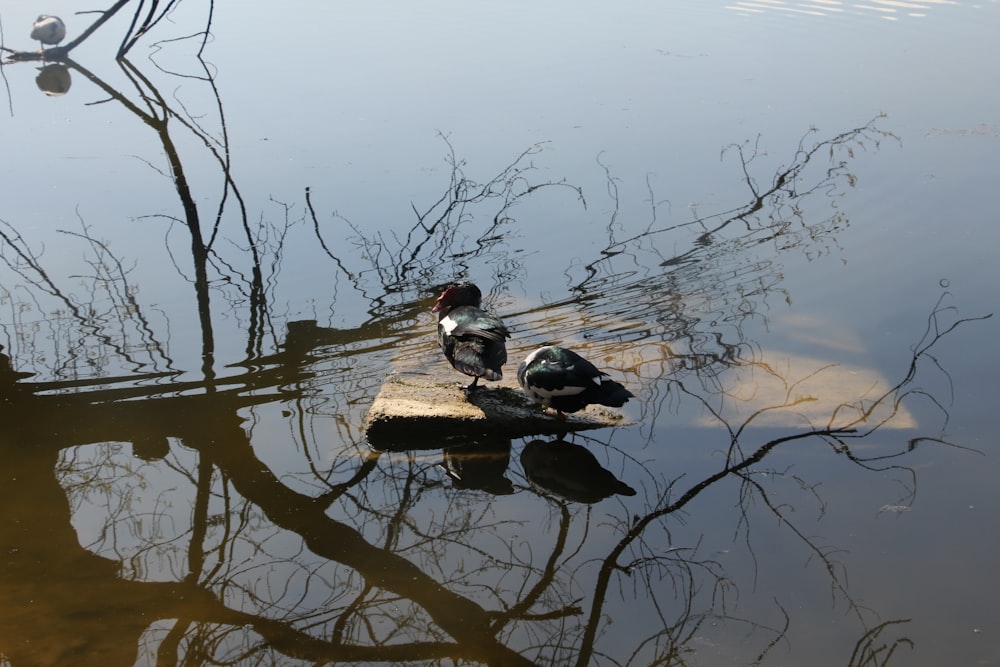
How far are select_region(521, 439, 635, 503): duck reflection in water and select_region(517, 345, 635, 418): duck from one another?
0.67ft

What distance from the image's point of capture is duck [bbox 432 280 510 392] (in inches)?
183

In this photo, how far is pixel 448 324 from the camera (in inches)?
195

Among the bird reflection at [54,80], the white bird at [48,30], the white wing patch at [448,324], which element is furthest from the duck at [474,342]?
the white bird at [48,30]

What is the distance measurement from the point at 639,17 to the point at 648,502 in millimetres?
11412

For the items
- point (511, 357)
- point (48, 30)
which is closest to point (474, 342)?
point (511, 357)

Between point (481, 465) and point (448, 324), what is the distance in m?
0.85

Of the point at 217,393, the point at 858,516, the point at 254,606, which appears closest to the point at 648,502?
the point at 858,516

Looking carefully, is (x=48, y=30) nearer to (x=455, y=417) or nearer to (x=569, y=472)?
(x=455, y=417)

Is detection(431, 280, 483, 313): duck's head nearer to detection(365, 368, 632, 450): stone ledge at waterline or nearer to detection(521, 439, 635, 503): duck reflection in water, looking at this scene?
detection(365, 368, 632, 450): stone ledge at waterline

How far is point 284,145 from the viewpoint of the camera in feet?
28.0

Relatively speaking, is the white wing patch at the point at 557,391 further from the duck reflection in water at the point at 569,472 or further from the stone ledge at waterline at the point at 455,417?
the duck reflection in water at the point at 569,472

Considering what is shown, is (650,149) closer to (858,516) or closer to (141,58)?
(858,516)

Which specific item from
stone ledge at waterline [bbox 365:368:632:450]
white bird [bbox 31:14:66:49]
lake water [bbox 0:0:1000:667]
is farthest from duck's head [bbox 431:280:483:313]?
white bird [bbox 31:14:66:49]

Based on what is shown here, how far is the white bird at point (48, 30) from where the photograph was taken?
10938mm
